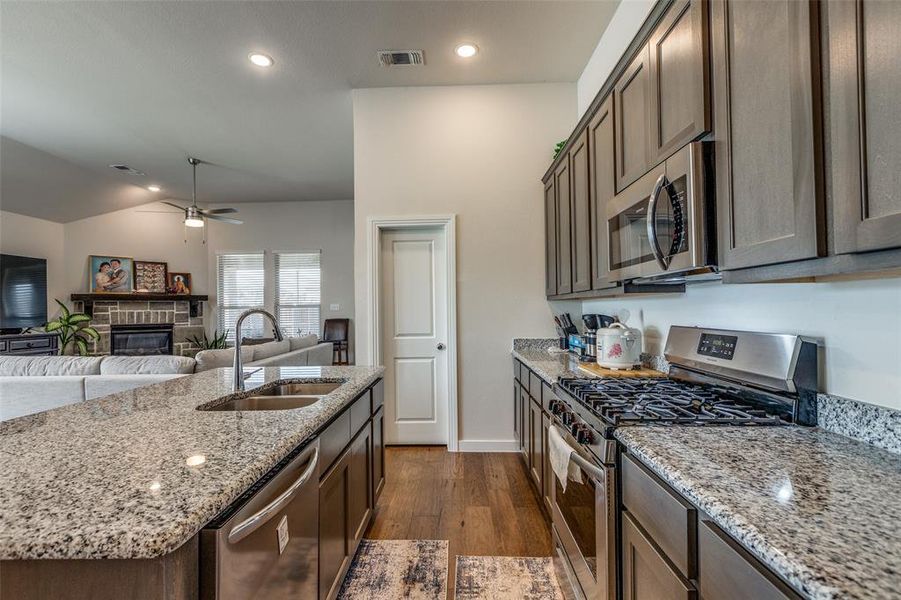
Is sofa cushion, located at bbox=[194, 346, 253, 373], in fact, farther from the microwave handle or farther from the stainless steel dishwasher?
the microwave handle

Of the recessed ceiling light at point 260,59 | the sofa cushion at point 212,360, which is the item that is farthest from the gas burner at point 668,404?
the recessed ceiling light at point 260,59

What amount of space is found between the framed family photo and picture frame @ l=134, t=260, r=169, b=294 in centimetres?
9

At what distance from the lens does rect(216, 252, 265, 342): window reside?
7090mm

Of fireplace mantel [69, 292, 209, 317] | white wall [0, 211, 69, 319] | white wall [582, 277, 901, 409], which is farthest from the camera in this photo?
fireplace mantel [69, 292, 209, 317]

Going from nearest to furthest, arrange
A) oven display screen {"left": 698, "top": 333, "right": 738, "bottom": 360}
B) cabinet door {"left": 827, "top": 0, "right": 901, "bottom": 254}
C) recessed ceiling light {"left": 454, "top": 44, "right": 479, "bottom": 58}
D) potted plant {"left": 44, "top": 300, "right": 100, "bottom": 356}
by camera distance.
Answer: cabinet door {"left": 827, "top": 0, "right": 901, "bottom": 254}, oven display screen {"left": 698, "top": 333, "right": 738, "bottom": 360}, recessed ceiling light {"left": 454, "top": 44, "right": 479, "bottom": 58}, potted plant {"left": 44, "top": 300, "right": 100, "bottom": 356}

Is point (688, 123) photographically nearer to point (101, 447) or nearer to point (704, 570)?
point (704, 570)

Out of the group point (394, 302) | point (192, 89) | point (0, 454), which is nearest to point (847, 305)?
point (0, 454)

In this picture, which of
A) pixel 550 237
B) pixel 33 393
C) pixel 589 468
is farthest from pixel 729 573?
pixel 33 393

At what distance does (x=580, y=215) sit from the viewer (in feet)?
7.82

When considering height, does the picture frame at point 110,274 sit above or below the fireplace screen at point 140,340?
above

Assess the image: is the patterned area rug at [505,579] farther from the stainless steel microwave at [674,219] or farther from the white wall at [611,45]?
the white wall at [611,45]

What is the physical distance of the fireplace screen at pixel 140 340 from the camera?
6.41 meters

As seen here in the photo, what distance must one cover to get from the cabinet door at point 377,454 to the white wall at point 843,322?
1768 millimetres

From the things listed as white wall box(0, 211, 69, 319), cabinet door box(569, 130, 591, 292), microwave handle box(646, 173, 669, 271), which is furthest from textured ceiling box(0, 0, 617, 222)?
microwave handle box(646, 173, 669, 271)
